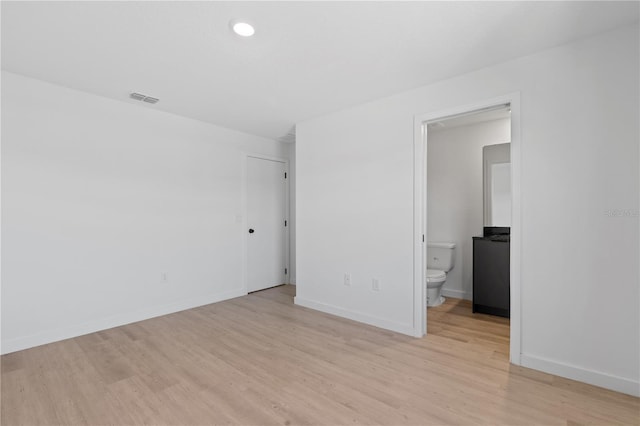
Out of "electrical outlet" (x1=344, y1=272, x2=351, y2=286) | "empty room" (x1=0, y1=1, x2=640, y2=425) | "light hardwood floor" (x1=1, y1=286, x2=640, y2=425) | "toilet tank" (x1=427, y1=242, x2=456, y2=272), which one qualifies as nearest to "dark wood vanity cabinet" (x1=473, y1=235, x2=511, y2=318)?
"empty room" (x1=0, y1=1, x2=640, y2=425)

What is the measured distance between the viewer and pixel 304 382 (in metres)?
2.18

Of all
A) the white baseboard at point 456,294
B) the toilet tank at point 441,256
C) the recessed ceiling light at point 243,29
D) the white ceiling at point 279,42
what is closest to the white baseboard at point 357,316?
the toilet tank at point 441,256

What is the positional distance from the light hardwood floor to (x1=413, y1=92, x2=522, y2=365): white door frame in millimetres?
255

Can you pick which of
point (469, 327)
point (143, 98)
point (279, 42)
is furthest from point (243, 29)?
point (469, 327)

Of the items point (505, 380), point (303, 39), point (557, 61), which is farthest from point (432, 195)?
point (303, 39)

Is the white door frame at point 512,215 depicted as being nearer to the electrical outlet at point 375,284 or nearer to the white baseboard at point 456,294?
the electrical outlet at point 375,284

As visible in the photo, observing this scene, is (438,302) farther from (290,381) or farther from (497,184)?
(290,381)

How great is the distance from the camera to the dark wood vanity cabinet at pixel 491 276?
11.4 feet

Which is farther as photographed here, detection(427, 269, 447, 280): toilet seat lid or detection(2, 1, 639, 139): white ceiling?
detection(427, 269, 447, 280): toilet seat lid

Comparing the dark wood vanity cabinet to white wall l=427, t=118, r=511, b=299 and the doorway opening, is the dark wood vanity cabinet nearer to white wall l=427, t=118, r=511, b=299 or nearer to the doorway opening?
white wall l=427, t=118, r=511, b=299

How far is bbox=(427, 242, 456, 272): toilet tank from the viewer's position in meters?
4.17

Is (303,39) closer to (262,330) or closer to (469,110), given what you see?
(469,110)

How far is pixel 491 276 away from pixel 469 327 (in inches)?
27.8

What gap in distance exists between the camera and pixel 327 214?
12.4ft
